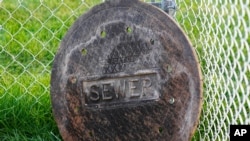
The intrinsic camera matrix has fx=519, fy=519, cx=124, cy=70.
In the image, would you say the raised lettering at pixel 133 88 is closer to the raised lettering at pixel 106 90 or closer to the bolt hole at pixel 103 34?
the raised lettering at pixel 106 90

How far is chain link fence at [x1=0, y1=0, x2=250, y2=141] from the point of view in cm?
176

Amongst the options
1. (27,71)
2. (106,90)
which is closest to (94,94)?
(106,90)

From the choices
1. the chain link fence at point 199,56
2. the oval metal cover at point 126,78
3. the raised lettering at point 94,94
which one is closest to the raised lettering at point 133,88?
the oval metal cover at point 126,78

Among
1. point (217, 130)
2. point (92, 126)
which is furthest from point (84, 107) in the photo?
point (217, 130)

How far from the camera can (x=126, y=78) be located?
6.45ft

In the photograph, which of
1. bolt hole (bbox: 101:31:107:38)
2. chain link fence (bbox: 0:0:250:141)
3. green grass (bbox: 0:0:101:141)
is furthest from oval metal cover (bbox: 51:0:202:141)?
green grass (bbox: 0:0:101:141)

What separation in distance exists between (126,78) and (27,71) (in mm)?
818

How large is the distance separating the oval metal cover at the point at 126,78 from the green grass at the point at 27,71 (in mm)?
355

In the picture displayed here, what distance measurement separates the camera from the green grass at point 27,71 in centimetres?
234

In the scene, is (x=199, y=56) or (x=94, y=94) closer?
(x=94, y=94)

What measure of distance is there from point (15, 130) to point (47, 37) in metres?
0.73

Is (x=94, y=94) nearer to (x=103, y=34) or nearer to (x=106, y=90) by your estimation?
(x=106, y=90)

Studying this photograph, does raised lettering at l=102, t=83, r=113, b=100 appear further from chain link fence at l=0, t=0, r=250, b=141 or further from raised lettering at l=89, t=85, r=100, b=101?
chain link fence at l=0, t=0, r=250, b=141

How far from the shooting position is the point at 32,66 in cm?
271
